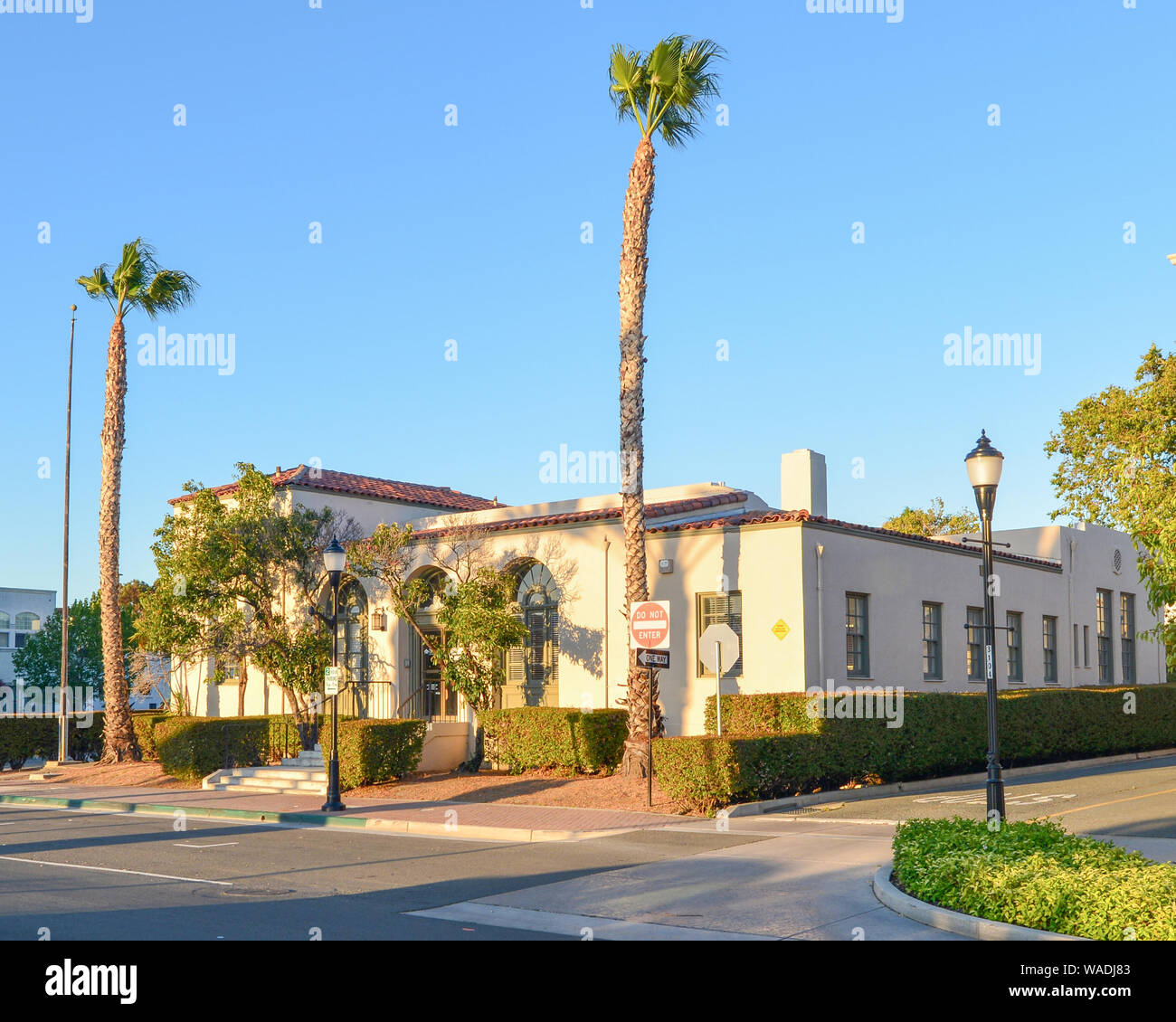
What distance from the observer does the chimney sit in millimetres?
26391

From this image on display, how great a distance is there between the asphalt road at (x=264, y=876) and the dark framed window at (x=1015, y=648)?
572 inches

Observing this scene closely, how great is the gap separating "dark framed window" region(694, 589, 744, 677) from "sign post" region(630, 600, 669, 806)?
3.32 m

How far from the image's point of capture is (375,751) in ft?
71.7

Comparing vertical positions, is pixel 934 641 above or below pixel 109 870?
above

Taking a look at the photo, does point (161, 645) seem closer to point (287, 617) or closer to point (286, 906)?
point (287, 617)

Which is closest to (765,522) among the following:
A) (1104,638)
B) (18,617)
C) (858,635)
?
(858,635)

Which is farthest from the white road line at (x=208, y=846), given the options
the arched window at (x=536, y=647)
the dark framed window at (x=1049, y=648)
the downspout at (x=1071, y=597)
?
the downspout at (x=1071, y=597)

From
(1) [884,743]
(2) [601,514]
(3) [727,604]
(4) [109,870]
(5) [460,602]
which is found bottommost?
(4) [109,870]

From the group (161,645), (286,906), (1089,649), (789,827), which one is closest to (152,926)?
(286,906)

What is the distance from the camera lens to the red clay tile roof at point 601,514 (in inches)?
930

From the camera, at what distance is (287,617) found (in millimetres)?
27969

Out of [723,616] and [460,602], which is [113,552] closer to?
[460,602]

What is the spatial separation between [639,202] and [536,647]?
940 centimetres

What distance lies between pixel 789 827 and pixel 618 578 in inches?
308
